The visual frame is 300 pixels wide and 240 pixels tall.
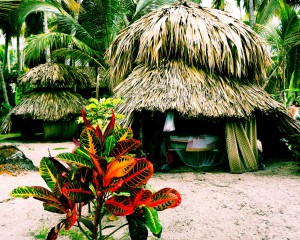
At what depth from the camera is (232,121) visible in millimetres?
5891

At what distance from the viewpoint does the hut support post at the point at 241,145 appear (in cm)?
589

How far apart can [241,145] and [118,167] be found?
15.1 ft

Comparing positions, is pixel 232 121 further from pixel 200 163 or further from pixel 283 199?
pixel 283 199

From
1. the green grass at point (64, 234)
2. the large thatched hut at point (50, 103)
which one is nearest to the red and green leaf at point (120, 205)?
the green grass at point (64, 234)

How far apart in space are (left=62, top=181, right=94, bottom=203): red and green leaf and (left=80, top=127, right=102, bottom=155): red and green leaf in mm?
224

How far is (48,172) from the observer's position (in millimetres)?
1980

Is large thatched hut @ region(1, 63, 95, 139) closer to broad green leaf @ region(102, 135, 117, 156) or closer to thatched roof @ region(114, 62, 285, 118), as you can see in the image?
Result: thatched roof @ region(114, 62, 285, 118)

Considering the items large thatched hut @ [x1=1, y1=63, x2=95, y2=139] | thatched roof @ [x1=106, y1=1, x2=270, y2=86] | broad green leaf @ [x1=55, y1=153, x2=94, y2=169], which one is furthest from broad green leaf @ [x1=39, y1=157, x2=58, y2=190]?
large thatched hut @ [x1=1, y1=63, x2=95, y2=139]

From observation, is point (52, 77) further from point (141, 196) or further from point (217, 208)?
point (141, 196)

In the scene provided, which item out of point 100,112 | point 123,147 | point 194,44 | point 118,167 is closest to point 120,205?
point 118,167

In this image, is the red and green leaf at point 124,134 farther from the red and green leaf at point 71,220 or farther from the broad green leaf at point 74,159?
the red and green leaf at point 71,220

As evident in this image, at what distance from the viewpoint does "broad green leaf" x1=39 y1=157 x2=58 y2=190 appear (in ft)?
6.46

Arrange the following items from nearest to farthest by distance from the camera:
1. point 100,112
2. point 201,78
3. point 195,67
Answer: point 100,112 → point 201,78 → point 195,67

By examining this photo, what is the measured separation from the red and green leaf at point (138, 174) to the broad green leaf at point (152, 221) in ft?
0.59
